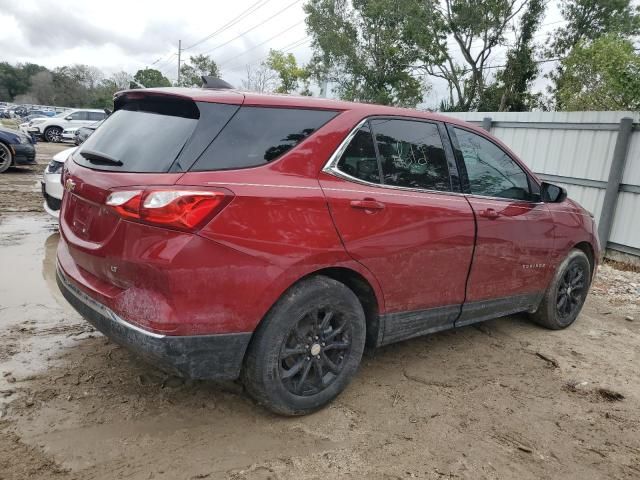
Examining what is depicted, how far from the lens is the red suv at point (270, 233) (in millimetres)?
2385

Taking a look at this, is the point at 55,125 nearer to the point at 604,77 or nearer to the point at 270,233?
the point at 604,77

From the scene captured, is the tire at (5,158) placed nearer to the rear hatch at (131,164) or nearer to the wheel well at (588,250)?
the rear hatch at (131,164)

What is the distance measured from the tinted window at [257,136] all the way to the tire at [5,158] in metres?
11.8

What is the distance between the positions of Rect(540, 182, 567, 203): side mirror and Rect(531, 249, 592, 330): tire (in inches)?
24.8

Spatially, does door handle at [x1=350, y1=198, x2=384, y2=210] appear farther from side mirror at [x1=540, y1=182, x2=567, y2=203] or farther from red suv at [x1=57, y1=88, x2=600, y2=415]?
side mirror at [x1=540, y1=182, x2=567, y2=203]

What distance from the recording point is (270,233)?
2.51m

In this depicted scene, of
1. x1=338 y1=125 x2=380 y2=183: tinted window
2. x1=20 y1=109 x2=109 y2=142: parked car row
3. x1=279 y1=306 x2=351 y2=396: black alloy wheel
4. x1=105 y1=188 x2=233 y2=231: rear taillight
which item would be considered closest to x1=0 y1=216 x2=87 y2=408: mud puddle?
x1=105 y1=188 x2=233 y2=231: rear taillight

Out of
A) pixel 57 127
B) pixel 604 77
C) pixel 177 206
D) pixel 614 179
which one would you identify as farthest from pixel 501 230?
pixel 57 127

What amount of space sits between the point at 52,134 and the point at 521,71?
2197 centimetres

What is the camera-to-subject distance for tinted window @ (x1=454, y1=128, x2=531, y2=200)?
3.71 metres

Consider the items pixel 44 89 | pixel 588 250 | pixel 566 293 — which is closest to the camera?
pixel 566 293

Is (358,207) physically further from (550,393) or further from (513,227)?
(550,393)

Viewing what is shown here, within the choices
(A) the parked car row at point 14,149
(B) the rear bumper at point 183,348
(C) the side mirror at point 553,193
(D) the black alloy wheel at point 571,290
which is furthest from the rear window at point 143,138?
(A) the parked car row at point 14,149

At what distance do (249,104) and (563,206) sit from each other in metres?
3.05
